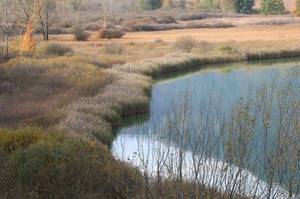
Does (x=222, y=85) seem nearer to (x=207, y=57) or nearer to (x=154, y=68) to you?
(x=154, y=68)

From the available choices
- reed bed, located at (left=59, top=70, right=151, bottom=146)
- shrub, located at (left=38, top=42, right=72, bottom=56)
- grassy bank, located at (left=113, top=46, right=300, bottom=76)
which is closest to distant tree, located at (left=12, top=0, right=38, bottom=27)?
shrub, located at (left=38, top=42, right=72, bottom=56)

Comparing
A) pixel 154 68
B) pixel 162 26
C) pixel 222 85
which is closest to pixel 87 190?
pixel 222 85

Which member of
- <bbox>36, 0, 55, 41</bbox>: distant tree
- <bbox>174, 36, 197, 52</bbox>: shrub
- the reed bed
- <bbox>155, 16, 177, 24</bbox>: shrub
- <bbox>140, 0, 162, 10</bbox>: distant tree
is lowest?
the reed bed

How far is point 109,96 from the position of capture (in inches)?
701

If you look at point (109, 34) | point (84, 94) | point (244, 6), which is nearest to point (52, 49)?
point (84, 94)

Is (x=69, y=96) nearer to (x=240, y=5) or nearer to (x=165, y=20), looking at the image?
(x=165, y=20)

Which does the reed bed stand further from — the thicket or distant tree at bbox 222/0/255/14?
distant tree at bbox 222/0/255/14

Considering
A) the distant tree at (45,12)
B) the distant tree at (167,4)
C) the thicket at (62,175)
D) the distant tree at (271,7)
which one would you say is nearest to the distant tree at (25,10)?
the distant tree at (45,12)

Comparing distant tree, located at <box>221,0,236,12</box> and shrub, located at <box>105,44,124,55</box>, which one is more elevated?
distant tree, located at <box>221,0,236,12</box>

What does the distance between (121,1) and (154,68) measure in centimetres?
9174

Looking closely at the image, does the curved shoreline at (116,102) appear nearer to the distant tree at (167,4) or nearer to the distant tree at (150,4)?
the distant tree at (150,4)

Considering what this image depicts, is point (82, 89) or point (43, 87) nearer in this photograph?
point (82, 89)

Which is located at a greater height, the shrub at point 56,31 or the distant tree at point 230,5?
the distant tree at point 230,5

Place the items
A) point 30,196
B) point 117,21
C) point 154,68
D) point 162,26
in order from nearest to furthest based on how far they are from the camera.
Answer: point 30,196, point 154,68, point 162,26, point 117,21
